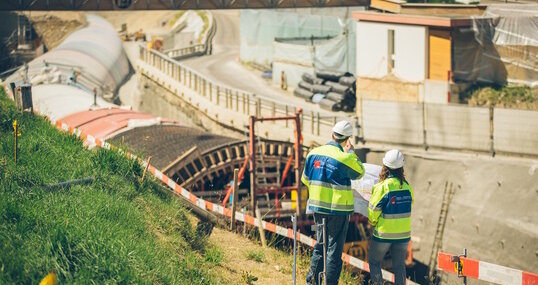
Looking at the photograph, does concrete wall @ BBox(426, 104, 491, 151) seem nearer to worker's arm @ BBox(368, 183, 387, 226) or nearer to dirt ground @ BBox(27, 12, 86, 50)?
worker's arm @ BBox(368, 183, 387, 226)

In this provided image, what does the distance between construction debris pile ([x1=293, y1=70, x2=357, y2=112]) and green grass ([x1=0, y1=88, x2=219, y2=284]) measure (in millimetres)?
22661

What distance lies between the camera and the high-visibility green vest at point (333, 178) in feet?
34.1

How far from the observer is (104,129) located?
24.9m

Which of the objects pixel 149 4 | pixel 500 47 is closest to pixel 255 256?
pixel 500 47

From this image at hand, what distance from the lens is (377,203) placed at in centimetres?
1034

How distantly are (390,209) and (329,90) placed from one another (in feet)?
93.5

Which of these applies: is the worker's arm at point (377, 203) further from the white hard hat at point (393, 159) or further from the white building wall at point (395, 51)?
the white building wall at point (395, 51)

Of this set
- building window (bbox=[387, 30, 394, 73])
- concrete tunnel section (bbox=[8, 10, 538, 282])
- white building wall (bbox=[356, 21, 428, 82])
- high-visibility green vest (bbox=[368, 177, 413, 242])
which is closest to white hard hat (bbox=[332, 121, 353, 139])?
high-visibility green vest (bbox=[368, 177, 413, 242])

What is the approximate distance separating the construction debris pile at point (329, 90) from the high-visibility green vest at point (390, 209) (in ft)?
85.8

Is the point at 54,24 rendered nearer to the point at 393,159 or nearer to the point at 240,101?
the point at 240,101

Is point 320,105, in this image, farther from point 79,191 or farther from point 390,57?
point 79,191

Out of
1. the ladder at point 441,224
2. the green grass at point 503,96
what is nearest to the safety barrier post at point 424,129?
the ladder at point 441,224

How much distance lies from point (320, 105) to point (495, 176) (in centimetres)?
1614

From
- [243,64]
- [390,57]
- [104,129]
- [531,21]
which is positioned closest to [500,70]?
[531,21]
